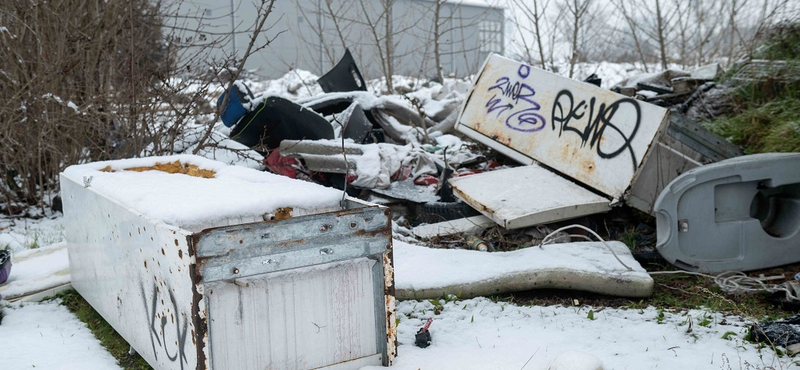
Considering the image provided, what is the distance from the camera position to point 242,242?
8.89 ft

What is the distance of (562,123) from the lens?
20.4 feet

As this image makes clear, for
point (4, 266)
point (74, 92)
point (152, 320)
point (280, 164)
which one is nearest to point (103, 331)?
point (152, 320)

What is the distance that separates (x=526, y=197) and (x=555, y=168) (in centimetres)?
64

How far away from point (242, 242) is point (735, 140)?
5991mm

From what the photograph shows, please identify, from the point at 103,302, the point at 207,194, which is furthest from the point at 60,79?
the point at 207,194

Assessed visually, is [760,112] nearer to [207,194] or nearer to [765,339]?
[765,339]

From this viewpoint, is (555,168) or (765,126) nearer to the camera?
(555,168)

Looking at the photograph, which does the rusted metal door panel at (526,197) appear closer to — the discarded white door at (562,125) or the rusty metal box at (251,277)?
the discarded white door at (562,125)

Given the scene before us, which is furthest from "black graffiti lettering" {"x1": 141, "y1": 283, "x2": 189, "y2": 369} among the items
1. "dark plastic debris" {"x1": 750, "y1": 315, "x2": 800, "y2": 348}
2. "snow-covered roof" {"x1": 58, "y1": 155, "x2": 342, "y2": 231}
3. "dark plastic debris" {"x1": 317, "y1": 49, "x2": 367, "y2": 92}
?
"dark plastic debris" {"x1": 317, "y1": 49, "x2": 367, "y2": 92}

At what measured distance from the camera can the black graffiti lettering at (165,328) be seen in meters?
2.81

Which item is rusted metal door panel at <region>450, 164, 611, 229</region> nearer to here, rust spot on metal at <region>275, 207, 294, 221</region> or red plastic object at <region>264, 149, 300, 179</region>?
red plastic object at <region>264, 149, 300, 179</region>

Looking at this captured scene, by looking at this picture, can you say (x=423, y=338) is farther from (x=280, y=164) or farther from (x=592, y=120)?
(x=280, y=164)

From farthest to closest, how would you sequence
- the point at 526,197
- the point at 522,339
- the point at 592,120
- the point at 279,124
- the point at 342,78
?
the point at 342,78
the point at 279,124
the point at 592,120
the point at 526,197
the point at 522,339

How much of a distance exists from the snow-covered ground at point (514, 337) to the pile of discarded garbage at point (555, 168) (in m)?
0.97
